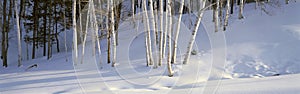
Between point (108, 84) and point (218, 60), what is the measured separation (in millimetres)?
4486

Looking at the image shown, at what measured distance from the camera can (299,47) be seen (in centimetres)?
1098

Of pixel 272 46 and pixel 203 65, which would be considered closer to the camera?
pixel 203 65

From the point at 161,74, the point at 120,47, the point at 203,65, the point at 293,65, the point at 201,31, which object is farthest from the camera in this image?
the point at 201,31

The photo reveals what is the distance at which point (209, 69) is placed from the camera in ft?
29.0

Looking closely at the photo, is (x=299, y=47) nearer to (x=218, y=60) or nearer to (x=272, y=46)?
(x=272, y=46)

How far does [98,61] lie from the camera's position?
10.9 metres

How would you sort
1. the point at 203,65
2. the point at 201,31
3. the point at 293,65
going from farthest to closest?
1. the point at 201,31
2. the point at 293,65
3. the point at 203,65

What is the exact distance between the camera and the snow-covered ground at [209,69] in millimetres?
6281

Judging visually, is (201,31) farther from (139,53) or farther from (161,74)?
(161,74)

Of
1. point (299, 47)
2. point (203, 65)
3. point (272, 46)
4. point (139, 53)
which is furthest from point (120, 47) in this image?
point (299, 47)

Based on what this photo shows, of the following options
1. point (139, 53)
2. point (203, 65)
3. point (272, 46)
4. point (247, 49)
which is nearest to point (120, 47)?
point (139, 53)

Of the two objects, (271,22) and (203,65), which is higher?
(271,22)

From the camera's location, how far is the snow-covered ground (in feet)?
20.6

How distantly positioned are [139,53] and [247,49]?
153 inches
